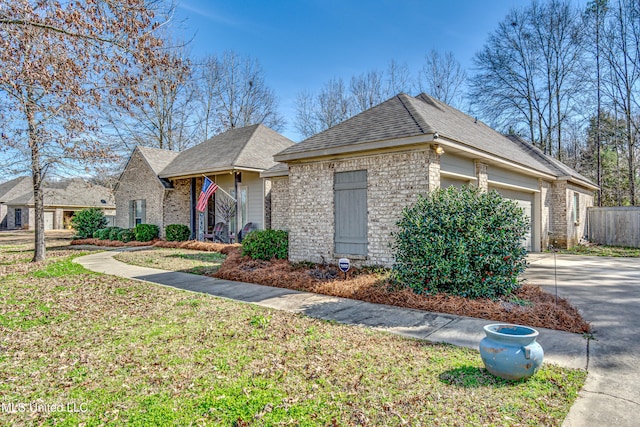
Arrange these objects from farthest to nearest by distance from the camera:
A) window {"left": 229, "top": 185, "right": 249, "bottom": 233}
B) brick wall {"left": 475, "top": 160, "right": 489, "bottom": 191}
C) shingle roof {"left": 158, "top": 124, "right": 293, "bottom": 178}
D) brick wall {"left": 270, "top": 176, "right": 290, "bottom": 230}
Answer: window {"left": 229, "top": 185, "right": 249, "bottom": 233} → shingle roof {"left": 158, "top": 124, "right": 293, "bottom": 178} → brick wall {"left": 270, "top": 176, "right": 290, "bottom": 230} → brick wall {"left": 475, "top": 160, "right": 489, "bottom": 191}

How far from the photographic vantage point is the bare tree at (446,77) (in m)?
26.6

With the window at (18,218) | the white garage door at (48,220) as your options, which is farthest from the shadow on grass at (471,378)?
the window at (18,218)

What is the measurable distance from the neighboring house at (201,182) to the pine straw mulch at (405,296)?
6.86 meters

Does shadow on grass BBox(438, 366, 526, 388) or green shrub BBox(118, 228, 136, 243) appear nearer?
shadow on grass BBox(438, 366, 526, 388)

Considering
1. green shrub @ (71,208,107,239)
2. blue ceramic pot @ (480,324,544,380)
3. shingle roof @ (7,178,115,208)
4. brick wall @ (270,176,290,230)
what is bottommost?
blue ceramic pot @ (480,324,544,380)

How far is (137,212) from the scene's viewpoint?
818 inches

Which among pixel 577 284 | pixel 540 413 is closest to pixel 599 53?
pixel 577 284

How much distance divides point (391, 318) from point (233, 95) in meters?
27.9

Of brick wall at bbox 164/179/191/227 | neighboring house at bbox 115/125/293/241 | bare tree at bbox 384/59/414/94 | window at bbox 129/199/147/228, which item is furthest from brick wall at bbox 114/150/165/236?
bare tree at bbox 384/59/414/94

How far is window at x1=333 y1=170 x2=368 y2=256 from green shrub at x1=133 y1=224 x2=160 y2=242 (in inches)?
528

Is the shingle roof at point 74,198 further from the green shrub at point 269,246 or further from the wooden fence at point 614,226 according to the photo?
the wooden fence at point 614,226

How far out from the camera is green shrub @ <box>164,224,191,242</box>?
17812 mm

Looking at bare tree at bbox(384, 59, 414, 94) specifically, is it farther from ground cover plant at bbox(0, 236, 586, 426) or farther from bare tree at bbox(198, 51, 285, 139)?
ground cover plant at bbox(0, 236, 586, 426)

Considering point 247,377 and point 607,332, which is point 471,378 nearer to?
point 247,377
